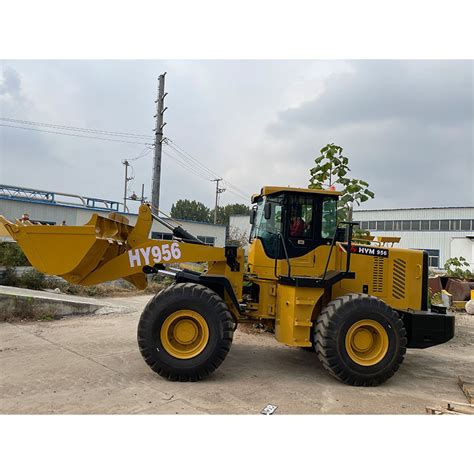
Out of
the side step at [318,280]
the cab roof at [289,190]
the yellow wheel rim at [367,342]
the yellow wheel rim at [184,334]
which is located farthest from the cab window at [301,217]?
the yellow wheel rim at [184,334]

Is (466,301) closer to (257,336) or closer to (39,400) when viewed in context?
(257,336)

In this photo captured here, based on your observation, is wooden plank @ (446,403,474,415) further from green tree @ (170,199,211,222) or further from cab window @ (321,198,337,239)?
green tree @ (170,199,211,222)

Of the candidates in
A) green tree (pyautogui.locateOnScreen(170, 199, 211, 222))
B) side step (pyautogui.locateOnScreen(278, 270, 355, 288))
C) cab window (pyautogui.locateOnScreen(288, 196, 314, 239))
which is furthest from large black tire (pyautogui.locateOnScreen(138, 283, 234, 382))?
green tree (pyautogui.locateOnScreen(170, 199, 211, 222))

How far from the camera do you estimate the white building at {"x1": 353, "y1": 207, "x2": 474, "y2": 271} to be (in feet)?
129

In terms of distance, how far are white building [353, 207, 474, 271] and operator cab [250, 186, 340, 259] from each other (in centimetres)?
3515

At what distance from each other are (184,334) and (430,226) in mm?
40856

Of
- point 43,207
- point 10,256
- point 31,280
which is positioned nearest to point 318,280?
point 31,280

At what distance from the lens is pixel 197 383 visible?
5.34 meters

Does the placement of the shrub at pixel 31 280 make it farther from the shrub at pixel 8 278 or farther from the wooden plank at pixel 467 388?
the wooden plank at pixel 467 388

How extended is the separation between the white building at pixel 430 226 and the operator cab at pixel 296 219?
3515 centimetres

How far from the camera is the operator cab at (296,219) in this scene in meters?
6.07

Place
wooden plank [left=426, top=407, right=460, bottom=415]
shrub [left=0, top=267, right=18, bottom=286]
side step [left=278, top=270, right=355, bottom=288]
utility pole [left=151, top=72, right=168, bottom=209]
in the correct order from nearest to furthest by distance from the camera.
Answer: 1. wooden plank [left=426, top=407, right=460, bottom=415]
2. side step [left=278, top=270, right=355, bottom=288]
3. shrub [left=0, top=267, right=18, bottom=286]
4. utility pole [left=151, top=72, right=168, bottom=209]

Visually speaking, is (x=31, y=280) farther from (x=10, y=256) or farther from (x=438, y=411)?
(x=438, y=411)

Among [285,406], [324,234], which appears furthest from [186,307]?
[324,234]
